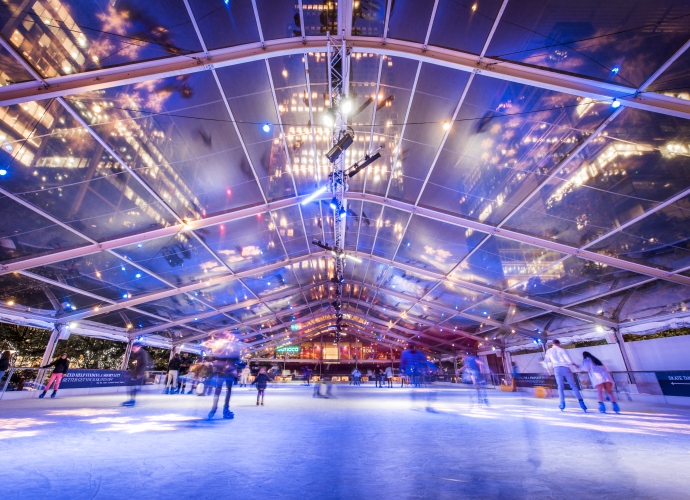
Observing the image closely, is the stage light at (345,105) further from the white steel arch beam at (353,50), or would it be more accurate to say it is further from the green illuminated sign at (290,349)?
the green illuminated sign at (290,349)

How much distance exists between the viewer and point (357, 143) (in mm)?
10664

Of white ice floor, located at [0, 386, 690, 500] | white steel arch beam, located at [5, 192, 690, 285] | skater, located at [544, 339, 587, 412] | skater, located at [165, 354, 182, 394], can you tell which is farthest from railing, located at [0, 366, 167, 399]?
skater, located at [544, 339, 587, 412]

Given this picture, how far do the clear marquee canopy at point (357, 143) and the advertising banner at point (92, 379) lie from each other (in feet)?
10.1

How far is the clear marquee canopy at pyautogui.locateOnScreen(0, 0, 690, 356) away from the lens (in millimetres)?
5906

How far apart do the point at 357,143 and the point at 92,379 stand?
62.3 feet

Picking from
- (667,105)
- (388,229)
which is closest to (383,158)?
(388,229)

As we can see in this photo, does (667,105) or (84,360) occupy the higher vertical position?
(667,105)

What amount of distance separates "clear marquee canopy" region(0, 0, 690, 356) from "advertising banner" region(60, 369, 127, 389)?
3.08 metres

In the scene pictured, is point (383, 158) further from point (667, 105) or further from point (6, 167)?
point (6, 167)

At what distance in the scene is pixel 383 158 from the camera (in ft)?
35.7

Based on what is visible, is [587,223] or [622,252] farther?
[622,252]

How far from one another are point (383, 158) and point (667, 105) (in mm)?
7113

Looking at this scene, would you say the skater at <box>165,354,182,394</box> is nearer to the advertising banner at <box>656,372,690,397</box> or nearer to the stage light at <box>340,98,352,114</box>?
the stage light at <box>340,98,352,114</box>

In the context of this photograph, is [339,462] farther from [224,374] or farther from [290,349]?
[290,349]
